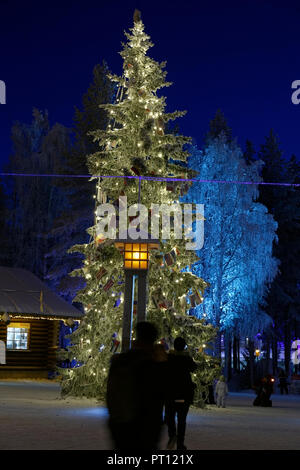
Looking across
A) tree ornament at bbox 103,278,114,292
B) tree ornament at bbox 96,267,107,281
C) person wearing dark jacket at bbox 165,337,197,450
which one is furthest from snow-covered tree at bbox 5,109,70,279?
person wearing dark jacket at bbox 165,337,197,450

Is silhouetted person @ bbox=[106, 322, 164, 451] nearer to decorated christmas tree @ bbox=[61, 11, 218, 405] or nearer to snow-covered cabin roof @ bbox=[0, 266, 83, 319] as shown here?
decorated christmas tree @ bbox=[61, 11, 218, 405]

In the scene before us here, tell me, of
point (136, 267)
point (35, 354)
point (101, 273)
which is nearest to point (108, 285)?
point (101, 273)

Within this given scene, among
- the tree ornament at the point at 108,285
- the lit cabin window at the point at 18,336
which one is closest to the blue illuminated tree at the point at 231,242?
the lit cabin window at the point at 18,336

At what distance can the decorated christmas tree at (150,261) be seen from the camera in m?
18.7

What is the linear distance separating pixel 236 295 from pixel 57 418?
22105 mm

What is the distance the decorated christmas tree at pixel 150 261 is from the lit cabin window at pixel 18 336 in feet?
44.1

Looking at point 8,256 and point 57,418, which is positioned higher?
point 8,256

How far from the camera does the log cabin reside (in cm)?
3125

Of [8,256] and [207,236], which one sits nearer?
[207,236]

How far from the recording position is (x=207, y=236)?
34.9 metres

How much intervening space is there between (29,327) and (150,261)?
15.7m
